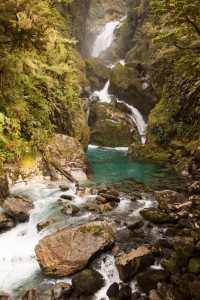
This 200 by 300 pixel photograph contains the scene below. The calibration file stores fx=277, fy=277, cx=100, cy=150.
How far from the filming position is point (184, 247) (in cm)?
602

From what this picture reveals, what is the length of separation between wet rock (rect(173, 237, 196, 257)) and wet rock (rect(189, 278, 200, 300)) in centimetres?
74

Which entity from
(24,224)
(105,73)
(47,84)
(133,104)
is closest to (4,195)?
(24,224)

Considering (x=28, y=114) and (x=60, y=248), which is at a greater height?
(x=28, y=114)

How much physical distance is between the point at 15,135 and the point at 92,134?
1339 cm

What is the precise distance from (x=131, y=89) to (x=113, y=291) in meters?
22.6

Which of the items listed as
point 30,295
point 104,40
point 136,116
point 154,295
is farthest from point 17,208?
point 104,40

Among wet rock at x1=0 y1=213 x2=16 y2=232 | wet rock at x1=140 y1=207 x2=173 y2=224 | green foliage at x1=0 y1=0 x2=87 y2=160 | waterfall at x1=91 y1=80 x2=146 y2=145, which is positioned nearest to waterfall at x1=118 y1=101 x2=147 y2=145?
waterfall at x1=91 y1=80 x2=146 y2=145

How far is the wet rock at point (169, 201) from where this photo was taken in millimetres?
8272

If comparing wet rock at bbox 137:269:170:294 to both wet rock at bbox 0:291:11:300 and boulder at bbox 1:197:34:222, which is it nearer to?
wet rock at bbox 0:291:11:300

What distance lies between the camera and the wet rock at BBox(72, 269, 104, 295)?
551 centimetres

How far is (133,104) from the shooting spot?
1052 inches

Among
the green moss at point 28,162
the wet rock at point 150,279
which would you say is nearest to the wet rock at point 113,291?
the wet rock at point 150,279

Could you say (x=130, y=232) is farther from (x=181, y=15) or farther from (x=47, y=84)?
(x=47, y=84)

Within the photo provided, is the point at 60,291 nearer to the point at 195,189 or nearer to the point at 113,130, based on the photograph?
the point at 195,189
